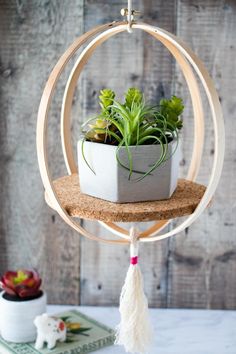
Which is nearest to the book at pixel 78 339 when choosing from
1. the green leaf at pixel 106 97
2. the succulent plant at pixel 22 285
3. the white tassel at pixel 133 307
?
the succulent plant at pixel 22 285

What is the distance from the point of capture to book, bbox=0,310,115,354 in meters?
1.36

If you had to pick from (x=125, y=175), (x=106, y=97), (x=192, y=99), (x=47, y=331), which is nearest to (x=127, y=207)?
(x=125, y=175)

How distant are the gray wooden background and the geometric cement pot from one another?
1.87ft

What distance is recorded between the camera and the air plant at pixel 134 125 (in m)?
0.97

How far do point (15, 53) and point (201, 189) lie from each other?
0.73m

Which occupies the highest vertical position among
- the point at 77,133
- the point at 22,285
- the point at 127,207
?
the point at 77,133

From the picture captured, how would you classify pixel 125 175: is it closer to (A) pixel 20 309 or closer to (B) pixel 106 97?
(B) pixel 106 97

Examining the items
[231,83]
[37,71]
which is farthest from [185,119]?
[37,71]

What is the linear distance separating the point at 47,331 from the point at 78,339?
0.10 meters

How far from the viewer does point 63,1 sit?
4.95 feet

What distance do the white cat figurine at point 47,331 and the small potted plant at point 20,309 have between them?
4 cm

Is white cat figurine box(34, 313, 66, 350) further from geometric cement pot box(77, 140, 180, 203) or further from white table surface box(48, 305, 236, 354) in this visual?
geometric cement pot box(77, 140, 180, 203)

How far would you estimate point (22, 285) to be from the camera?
4.66 ft

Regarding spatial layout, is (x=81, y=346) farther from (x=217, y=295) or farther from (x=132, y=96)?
(x=132, y=96)
